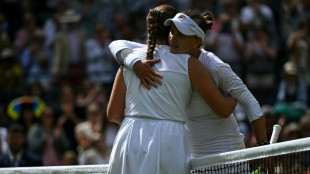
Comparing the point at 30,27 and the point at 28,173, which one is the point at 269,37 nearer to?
the point at 30,27

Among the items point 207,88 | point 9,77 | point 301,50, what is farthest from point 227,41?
point 207,88

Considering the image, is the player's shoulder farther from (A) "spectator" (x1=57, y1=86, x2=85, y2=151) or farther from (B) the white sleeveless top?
(A) "spectator" (x1=57, y1=86, x2=85, y2=151)

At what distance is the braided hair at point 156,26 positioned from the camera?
5.66 metres

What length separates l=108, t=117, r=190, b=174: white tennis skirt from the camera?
5.47 metres

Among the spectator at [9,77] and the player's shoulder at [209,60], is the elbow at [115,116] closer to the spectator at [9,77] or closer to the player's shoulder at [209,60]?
the player's shoulder at [209,60]

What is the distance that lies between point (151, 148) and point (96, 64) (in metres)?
8.56

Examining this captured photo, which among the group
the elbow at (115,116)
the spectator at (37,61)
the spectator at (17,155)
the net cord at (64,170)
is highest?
the elbow at (115,116)

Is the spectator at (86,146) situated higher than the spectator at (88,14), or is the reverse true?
the spectator at (88,14)

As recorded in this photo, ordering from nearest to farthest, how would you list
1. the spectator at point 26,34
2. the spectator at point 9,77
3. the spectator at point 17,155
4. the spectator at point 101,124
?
1. the spectator at point 17,155
2. the spectator at point 101,124
3. the spectator at point 9,77
4. the spectator at point 26,34

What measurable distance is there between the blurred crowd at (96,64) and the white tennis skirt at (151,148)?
5375 mm

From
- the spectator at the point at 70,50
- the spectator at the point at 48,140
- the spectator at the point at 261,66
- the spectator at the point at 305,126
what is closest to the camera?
the spectator at the point at 305,126

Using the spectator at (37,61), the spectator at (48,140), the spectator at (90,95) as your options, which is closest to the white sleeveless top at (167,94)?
the spectator at (48,140)

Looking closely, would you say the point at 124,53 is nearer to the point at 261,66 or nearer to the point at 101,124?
the point at 101,124

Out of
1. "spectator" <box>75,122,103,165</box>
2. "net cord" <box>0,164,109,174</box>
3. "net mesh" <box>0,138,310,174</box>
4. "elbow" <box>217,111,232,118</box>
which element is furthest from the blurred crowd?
"elbow" <box>217,111,232,118</box>
